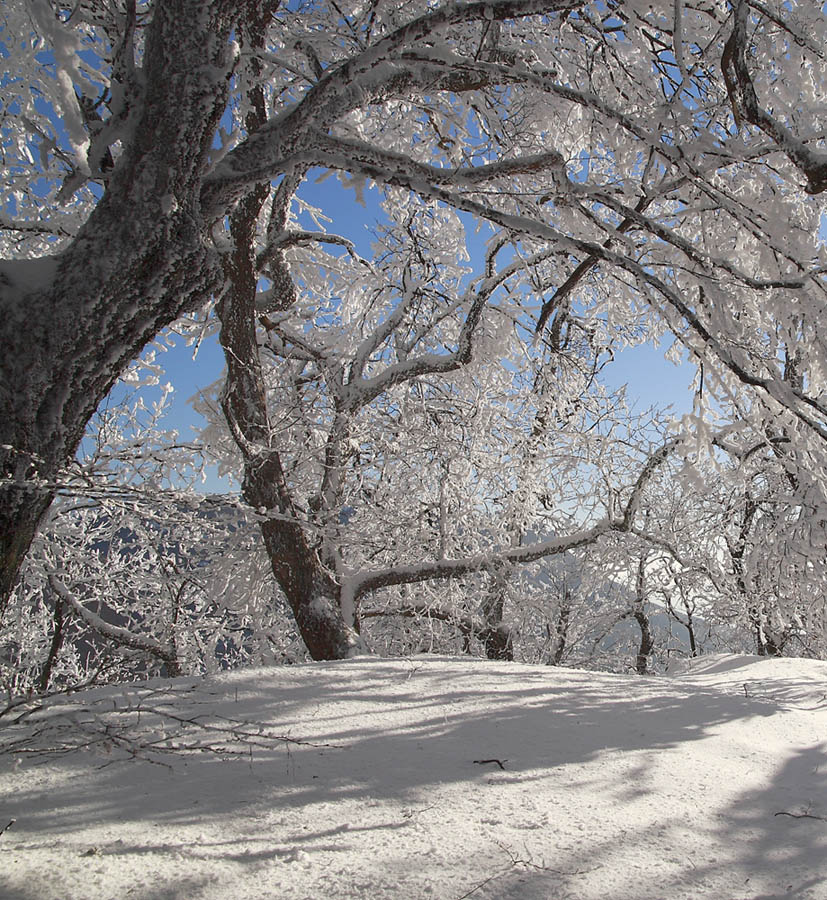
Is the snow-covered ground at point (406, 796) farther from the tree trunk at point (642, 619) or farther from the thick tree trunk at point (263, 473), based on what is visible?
the tree trunk at point (642, 619)

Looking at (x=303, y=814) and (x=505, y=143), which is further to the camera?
(x=505, y=143)

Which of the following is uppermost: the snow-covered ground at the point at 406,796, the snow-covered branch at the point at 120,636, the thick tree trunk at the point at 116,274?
the thick tree trunk at the point at 116,274

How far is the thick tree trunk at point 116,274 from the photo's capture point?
231 centimetres

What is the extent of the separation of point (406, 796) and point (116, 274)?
2096mm

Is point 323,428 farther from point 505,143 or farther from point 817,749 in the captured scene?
point 817,749

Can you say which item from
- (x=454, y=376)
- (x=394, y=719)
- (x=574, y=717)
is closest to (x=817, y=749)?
(x=574, y=717)

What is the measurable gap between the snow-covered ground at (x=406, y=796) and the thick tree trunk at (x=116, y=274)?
90cm

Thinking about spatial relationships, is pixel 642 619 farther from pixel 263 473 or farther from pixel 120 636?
pixel 263 473

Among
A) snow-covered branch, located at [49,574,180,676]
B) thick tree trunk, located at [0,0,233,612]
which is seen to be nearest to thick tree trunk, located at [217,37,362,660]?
thick tree trunk, located at [0,0,233,612]

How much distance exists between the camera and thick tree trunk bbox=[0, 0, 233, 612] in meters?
2.31

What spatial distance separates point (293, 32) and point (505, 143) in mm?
2085

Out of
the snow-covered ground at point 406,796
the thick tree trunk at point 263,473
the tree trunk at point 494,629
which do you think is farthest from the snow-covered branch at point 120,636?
the snow-covered ground at point 406,796

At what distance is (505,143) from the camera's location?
12.9 feet

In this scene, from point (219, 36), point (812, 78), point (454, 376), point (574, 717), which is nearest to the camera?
point (219, 36)
